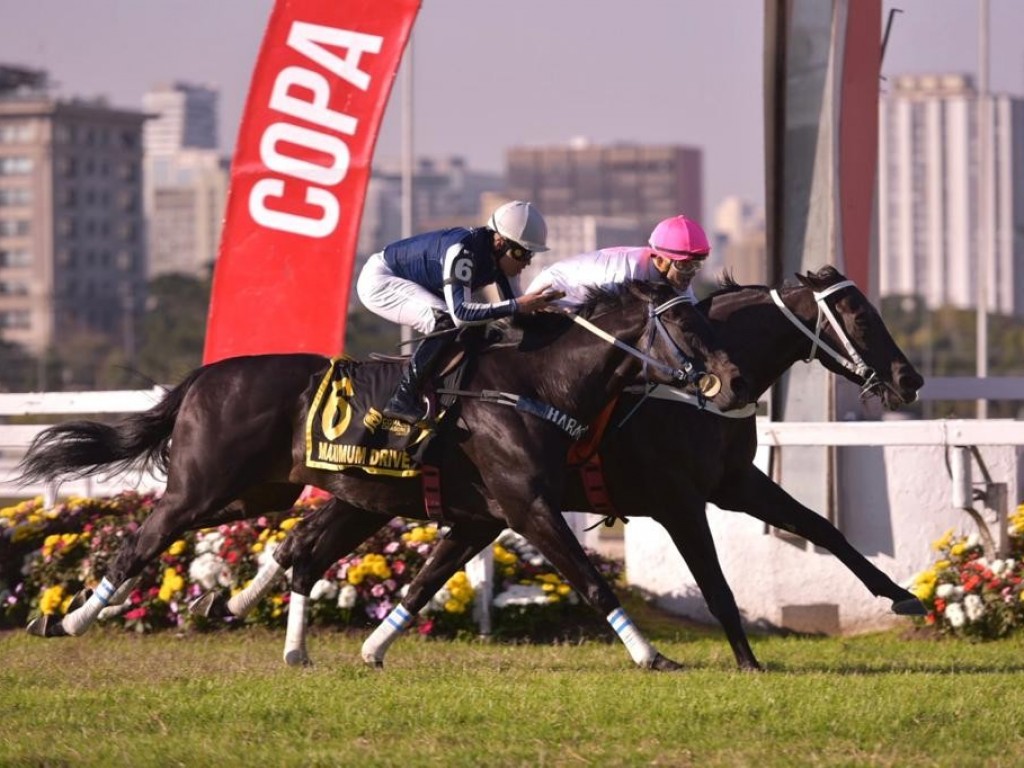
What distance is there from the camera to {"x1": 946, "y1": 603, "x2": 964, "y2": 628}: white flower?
8812mm

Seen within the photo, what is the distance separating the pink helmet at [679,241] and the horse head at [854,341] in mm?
426

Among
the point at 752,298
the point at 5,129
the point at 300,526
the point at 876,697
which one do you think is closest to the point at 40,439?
the point at 300,526

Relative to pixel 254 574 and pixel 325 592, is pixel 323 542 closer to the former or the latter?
pixel 325 592

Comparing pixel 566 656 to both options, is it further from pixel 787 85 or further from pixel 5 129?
pixel 5 129

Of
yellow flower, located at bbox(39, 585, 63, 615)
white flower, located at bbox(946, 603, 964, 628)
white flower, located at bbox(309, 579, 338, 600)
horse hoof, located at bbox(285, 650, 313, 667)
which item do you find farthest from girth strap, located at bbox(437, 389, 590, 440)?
yellow flower, located at bbox(39, 585, 63, 615)

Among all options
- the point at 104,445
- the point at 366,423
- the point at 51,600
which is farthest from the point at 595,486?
the point at 51,600

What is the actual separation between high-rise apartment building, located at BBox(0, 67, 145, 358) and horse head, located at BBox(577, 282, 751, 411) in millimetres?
129997

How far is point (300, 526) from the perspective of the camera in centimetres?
834

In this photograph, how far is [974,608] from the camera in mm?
8789

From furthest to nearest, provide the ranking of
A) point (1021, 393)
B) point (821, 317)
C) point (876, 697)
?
point (1021, 393) → point (821, 317) → point (876, 697)

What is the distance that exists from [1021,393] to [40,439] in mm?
5616

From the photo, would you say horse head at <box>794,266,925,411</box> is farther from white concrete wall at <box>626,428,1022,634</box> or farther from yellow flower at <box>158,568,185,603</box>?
yellow flower at <box>158,568,185,603</box>

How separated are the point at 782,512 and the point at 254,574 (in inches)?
116

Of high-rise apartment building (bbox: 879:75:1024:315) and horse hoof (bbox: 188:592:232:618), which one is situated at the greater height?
high-rise apartment building (bbox: 879:75:1024:315)
